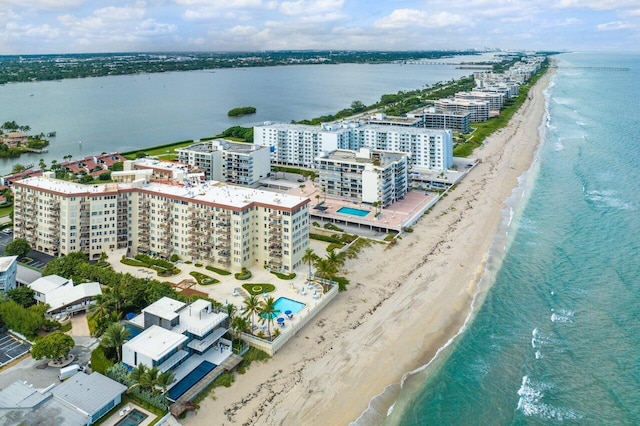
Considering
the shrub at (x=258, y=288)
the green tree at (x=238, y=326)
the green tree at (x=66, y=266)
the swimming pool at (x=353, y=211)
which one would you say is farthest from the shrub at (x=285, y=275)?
the swimming pool at (x=353, y=211)

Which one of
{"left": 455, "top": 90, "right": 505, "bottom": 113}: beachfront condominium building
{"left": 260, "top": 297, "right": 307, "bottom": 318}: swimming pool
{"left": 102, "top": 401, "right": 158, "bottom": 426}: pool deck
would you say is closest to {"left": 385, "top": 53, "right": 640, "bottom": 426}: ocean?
{"left": 260, "top": 297, "right": 307, "bottom": 318}: swimming pool

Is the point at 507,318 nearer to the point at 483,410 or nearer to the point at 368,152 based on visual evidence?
the point at 483,410

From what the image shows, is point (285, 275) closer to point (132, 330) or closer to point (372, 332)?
point (372, 332)

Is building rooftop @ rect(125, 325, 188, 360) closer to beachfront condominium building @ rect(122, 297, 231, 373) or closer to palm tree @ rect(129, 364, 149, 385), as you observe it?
beachfront condominium building @ rect(122, 297, 231, 373)

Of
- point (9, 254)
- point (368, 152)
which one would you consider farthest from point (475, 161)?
point (9, 254)

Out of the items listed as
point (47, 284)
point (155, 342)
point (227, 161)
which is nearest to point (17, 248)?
point (47, 284)
